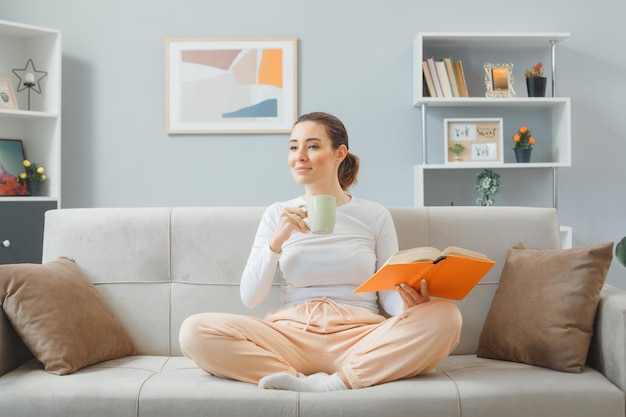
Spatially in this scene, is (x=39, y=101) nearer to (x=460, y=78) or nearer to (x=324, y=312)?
(x=460, y=78)

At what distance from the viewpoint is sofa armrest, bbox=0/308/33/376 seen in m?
2.06

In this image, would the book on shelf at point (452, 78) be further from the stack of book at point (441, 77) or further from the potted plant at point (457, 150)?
the potted plant at point (457, 150)

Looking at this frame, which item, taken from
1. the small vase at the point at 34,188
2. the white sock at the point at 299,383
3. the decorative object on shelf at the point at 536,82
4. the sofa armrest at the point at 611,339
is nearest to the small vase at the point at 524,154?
the decorative object on shelf at the point at 536,82

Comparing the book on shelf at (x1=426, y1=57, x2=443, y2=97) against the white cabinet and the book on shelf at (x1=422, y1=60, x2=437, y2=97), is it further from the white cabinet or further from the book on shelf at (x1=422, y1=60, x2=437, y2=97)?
the white cabinet

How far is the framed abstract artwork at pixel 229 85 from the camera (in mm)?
4047

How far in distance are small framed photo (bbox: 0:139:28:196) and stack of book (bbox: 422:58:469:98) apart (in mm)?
2198

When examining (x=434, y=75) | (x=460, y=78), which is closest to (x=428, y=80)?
(x=434, y=75)

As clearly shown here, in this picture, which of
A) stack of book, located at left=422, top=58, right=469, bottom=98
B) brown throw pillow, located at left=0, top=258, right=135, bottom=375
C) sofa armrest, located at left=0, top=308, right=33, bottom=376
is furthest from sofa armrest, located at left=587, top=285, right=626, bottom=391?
stack of book, located at left=422, top=58, right=469, bottom=98

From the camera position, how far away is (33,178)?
3848mm

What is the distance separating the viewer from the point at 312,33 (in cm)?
406

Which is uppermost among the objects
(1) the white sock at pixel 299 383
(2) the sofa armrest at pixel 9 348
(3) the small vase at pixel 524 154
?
(3) the small vase at pixel 524 154

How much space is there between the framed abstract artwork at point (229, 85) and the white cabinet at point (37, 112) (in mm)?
595

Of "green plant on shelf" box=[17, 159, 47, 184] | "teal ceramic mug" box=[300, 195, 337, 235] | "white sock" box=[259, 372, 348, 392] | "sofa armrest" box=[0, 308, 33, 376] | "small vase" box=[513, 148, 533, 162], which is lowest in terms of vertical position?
"white sock" box=[259, 372, 348, 392]

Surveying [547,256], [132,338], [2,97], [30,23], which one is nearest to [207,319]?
[132,338]
